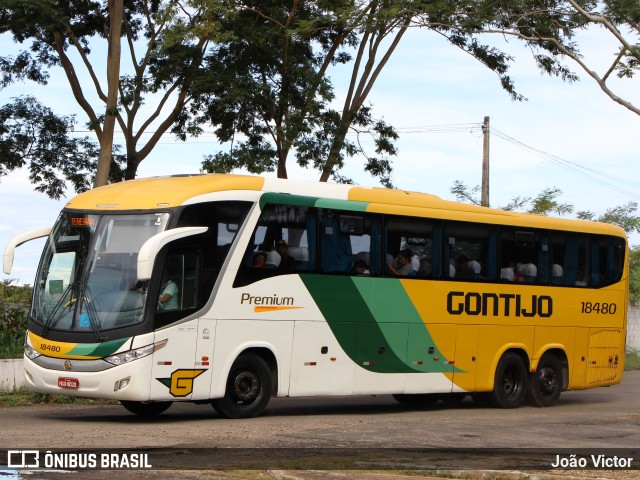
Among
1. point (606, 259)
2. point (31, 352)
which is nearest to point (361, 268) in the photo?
point (31, 352)

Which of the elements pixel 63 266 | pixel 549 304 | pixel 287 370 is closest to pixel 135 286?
pixel 63 266

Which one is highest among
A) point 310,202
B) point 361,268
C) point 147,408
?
point 310,202

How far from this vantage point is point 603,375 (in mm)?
22594

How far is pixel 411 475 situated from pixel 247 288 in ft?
21.2

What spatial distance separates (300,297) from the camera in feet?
56.9

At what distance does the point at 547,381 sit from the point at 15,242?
10.4 m

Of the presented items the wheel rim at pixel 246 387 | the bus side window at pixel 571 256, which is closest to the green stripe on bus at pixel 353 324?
the wheel rim at pixel 246 387

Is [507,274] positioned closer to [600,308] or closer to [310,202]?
[600,308]

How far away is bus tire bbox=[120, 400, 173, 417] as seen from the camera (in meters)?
17.2

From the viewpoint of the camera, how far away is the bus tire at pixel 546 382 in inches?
847

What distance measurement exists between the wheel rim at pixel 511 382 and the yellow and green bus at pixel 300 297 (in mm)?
38

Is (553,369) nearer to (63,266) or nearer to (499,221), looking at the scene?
(499,221)

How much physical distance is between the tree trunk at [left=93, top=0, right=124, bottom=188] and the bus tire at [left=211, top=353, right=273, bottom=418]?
29.4 ft

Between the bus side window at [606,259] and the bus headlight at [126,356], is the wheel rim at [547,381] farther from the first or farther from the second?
the bus headlight at [126,356]
